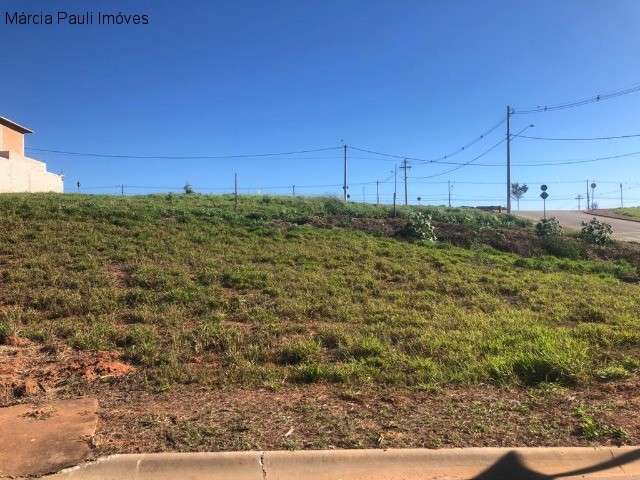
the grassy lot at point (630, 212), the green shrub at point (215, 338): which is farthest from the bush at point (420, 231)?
the grassy lot at point (630, 212)

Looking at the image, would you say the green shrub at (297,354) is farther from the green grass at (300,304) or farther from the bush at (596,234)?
the bush at (596,234)

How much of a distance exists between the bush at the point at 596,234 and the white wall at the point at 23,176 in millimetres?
28819

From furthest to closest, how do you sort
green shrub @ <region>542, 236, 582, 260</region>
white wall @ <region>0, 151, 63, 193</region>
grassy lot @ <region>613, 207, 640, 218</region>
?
grassy lot @ <region>613, 207, 640, 218</region>, white wall @ <region>0, 151, 63, 193</region>, green shrub @ <region>542, 236, 582, 260</region>

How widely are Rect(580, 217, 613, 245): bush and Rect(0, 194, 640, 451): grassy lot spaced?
5777 millimetres

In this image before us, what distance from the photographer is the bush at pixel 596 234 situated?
818 inches

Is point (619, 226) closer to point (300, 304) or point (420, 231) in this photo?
point (420, 231)

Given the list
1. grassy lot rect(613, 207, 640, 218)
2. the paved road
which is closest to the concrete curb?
the paved road

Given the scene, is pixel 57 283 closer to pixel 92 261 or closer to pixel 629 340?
pixel 92 261

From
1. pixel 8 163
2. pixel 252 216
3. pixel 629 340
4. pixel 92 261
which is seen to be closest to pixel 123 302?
pixel 92 261

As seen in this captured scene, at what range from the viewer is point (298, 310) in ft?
27.5

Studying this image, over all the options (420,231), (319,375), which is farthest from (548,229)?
(319,375)

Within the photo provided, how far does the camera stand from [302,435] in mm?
4297

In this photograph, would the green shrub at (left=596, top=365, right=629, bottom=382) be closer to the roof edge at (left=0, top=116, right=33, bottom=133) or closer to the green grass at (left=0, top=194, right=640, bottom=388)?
the green grass at (left=0, top=194, right=640, bottom=388)

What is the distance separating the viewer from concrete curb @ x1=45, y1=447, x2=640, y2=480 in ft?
12.4
